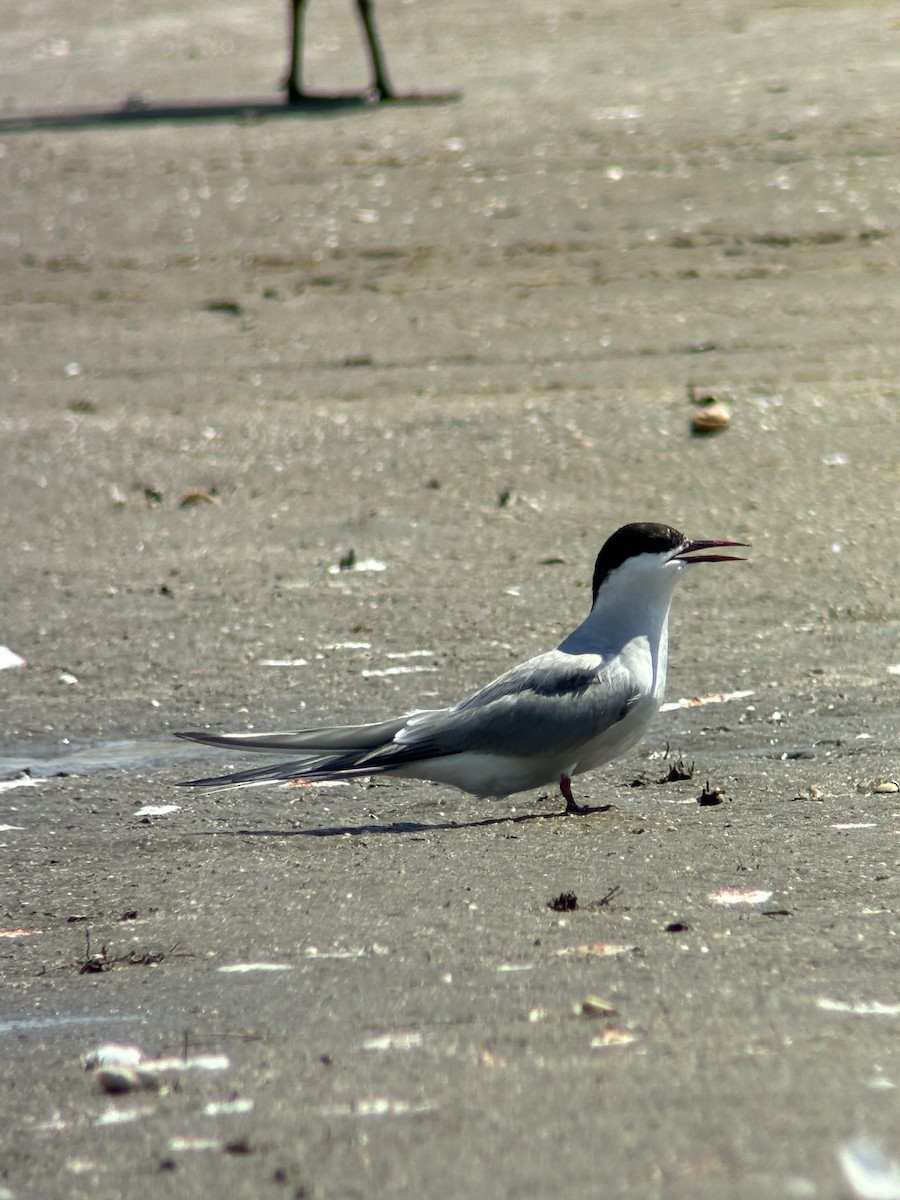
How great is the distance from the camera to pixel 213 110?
1381 centimetres

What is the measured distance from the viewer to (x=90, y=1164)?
290 cm

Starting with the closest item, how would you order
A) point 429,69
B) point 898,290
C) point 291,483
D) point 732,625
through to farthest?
point 732,625 → point 291,483 → point 898,290 → point 429,69

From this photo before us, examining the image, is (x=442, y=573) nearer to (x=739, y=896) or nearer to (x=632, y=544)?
(x=632, y=544)

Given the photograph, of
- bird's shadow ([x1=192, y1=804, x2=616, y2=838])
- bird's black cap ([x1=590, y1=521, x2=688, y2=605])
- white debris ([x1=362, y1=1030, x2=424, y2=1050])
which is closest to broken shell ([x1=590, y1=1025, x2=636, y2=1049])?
white debris ([x1=362, y1=1030, x2=424, y2=1050])

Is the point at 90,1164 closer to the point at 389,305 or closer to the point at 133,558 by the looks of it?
the point at 133,558

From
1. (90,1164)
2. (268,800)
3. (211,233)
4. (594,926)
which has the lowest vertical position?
(211,233)

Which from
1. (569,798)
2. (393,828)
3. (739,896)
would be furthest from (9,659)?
(739,896)

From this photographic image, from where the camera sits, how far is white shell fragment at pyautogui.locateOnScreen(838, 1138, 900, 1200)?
254cm

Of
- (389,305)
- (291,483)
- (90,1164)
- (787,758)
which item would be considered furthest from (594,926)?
(389,305)

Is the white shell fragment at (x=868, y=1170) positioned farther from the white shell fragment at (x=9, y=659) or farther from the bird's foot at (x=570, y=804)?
the white shell fragment at (x=9, y=659)

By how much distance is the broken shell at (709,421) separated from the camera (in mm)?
8820

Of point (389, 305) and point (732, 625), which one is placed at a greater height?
point (732, 625)

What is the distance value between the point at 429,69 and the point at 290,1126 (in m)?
12.4

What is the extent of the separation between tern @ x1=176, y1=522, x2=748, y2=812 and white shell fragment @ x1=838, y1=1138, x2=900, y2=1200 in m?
2.25
